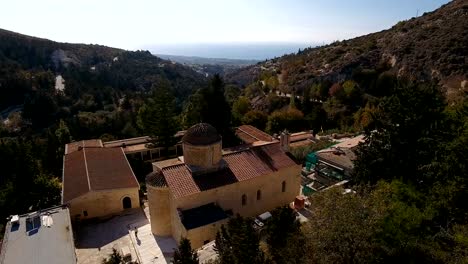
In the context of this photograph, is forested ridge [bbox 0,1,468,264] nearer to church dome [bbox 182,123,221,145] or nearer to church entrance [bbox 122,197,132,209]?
church entrance [bbox 122,197,132,209]

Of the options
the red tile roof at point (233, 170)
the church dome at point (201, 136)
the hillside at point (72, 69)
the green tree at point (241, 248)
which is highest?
the church dome at point (201, 136)

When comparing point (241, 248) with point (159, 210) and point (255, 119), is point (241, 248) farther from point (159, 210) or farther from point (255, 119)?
point (255, 119)

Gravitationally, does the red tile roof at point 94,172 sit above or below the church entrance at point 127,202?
above

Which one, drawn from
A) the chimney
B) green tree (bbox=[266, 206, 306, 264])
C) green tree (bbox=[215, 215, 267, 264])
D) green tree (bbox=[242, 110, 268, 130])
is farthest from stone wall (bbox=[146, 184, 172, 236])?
green tree (bbox=[242, 110, 268, 130])

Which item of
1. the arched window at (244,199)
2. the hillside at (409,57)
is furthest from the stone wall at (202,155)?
the hillside at (409,57)

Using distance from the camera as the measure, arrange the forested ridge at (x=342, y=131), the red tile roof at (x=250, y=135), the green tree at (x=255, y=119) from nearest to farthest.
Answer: the forested ridge at (x=342, y=131) → the red tile roof at (x=250, y=135) → the green tree at (x=255, y=119)

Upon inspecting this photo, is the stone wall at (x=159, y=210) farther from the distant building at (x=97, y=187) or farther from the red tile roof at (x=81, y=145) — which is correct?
the red tile roof at (x=81, y=145)
